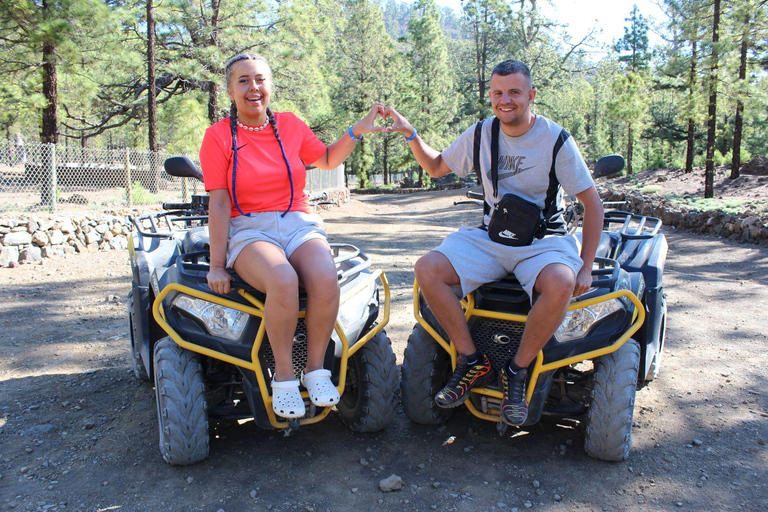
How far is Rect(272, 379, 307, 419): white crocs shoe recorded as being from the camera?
2625 millimetres

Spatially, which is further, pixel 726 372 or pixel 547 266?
pixel 726 372

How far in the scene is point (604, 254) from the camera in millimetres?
3848

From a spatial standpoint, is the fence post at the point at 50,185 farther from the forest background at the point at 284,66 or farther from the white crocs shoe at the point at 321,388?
the white crocs shoe at the point at 321,388

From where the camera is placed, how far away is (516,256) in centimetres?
301

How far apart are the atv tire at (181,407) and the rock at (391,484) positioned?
2.73ft

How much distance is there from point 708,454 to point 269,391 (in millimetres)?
2164

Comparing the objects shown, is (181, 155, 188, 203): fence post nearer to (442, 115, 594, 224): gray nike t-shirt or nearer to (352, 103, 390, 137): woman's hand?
(352, 103, 390, 137): woman's hand

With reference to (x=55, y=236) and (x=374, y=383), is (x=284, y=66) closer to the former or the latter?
(x=55, y=236)

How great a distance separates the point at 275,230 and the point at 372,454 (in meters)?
1.22

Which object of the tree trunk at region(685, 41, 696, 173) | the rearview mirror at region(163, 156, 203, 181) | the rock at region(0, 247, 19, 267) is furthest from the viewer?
the tree trunk at region(685, 41, 696, 173)

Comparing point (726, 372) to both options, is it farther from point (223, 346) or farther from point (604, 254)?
point (223, 346)

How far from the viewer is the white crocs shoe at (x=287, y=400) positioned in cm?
262

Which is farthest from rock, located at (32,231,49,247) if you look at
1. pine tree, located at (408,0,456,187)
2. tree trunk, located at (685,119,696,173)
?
pine tree, located at (408,0,456,187)

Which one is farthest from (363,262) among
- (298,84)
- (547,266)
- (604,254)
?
(298,84)
